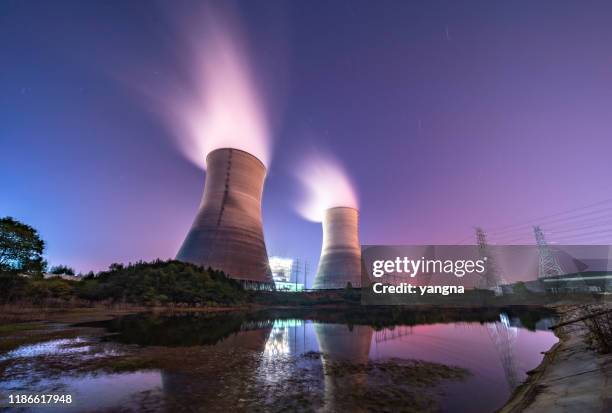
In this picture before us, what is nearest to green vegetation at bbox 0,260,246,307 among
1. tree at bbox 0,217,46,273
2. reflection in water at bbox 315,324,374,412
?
tree at bbox 0,217,46,273

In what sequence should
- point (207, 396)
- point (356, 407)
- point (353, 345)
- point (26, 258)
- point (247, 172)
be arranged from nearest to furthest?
point (356, 407) < point (207, 396) < point (353, 345) < point (26, 258) < point (247, 172)

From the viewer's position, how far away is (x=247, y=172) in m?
36.1

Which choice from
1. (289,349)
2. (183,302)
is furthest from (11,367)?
(183,302)

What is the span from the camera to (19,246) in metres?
21.9

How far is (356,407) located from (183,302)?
96.8 feet

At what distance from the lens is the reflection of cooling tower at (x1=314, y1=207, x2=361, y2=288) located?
51844 mm

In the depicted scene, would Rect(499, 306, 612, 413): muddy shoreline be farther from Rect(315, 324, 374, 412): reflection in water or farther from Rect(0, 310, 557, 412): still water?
Rect(315, 324, 374, 412): reflection in water

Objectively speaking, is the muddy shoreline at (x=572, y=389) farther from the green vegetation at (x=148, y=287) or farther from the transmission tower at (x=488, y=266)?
the transmission tower at (x=488, y=266)

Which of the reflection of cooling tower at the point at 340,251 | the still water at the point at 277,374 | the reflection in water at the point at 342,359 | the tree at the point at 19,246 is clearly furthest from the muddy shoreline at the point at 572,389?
the reflection of cooling tower at the point at 340,251

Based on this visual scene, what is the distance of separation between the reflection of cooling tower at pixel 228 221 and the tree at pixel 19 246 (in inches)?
534

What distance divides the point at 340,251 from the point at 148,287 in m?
31.0

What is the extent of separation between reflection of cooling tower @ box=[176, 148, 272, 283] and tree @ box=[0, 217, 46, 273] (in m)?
13.6

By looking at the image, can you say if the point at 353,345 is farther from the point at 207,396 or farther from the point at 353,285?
the point at 353,285

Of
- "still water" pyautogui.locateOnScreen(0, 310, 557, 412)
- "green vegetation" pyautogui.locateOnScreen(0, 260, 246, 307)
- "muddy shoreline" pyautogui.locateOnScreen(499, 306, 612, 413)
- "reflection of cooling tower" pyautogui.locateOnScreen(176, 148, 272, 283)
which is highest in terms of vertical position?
"reflection of cooling tower" pyautogui.locateOnScreen(176, 148, 272, 283)
